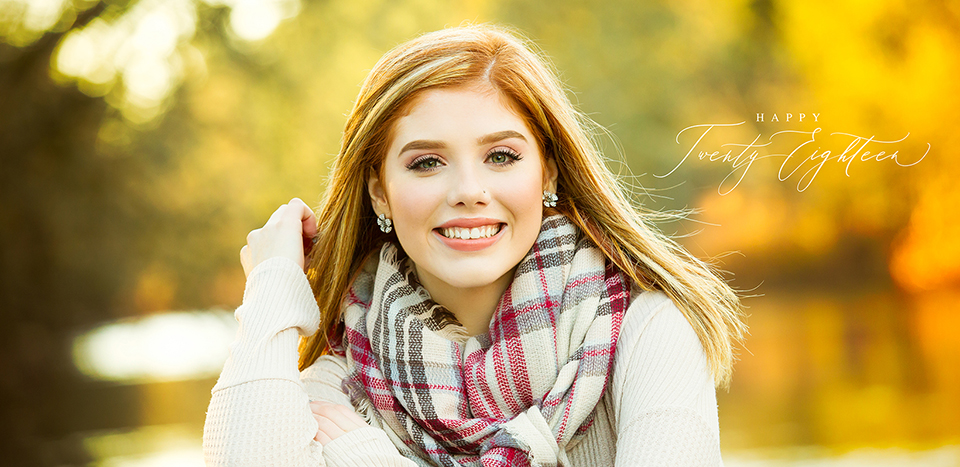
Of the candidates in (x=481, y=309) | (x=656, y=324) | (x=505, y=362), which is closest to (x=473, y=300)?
(x=481, y=309)

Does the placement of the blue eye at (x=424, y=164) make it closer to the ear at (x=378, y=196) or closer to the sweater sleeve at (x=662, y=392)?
the ear at (x=378, y=196)

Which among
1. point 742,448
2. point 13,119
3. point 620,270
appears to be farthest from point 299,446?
point 13,119

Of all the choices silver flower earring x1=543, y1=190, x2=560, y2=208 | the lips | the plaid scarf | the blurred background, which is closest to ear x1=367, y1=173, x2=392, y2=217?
the plaid scarf

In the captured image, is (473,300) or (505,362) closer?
(505,362)

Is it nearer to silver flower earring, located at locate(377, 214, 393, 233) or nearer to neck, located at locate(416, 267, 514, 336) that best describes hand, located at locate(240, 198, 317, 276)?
silver flower earring, located at locate(377, 214, 393, 233)

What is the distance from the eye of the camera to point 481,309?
2.05 m

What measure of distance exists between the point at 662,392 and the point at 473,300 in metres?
0.55

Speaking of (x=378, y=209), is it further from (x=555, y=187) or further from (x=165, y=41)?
(x=165, y=41)

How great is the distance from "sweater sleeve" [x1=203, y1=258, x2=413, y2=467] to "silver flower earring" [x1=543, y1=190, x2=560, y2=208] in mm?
590

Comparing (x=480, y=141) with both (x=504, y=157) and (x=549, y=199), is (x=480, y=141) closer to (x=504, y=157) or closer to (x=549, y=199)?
(x=504, y=157)

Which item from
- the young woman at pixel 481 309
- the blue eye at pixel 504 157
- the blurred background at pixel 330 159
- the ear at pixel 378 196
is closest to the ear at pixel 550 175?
the young woman at pixel 481 309

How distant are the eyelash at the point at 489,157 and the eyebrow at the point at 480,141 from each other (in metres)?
0.03

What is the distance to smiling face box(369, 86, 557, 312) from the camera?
182 cm

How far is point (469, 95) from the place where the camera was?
1844 millimetres
